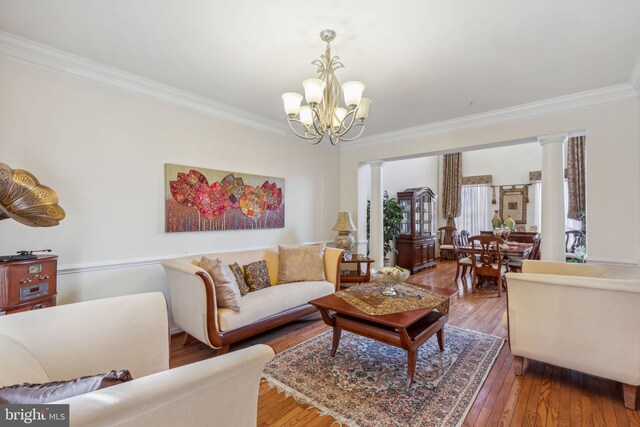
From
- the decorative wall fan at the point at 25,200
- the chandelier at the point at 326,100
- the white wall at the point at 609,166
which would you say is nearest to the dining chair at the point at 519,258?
the white wall at the point at 609,166

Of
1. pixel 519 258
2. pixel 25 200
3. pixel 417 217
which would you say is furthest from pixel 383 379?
pixel 417 217

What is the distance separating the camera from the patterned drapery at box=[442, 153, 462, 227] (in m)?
8.10

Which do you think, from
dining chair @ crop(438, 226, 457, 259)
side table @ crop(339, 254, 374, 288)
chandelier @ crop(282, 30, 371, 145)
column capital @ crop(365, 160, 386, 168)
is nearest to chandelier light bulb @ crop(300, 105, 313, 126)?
chandelier @ crop(282, 30, 371, 145)

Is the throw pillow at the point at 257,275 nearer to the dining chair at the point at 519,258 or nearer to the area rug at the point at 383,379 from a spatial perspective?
the area rug at the point at 383,379

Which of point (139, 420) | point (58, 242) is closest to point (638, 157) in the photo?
point (139, 420)

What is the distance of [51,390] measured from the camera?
893 millimetres

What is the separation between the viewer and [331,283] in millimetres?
3703

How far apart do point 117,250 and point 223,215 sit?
1150 millimetres

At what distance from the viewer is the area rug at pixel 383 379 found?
1883 millimetres

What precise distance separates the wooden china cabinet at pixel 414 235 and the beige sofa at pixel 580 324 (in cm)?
408

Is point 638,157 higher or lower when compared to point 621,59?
lower

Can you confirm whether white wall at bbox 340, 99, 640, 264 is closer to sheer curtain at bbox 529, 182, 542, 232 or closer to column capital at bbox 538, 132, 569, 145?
column capital at bbox 538, 132, 569, 145

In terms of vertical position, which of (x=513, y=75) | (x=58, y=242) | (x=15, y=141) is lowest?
(x=58, y=242)

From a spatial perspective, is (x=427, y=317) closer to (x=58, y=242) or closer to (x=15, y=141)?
(x=58, y=242)
